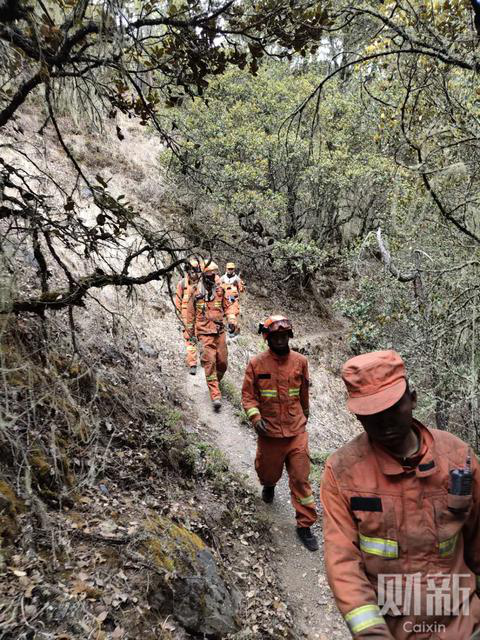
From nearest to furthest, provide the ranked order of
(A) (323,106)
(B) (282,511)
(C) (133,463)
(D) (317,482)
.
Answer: (C) (133,463)
(B) (282,511)
(D) (317,482)
(A) (323,106)

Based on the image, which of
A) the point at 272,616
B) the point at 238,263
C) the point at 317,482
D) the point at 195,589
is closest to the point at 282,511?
the point at 317,482

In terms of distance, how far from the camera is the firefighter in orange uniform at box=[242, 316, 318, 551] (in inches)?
205

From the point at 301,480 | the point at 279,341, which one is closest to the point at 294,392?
the point at 279,341

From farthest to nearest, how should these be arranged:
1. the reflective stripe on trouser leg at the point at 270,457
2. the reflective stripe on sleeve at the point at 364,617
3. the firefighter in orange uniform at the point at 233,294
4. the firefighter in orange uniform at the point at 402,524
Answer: the firefighter in orange uniform at the point at 233,294 → the reflective stripe on trouser leg at the point at 270,457 → the firefighter in orange uniform at the point at 402,524 → the reflective stripe on sleeve at the point at 364,617

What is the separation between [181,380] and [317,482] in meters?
4.12

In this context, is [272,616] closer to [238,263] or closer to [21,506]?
[21,506]

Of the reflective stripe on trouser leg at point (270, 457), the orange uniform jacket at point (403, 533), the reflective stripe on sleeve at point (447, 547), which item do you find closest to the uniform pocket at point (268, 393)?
the reflective stripe on trouser leg at point (270, 457)

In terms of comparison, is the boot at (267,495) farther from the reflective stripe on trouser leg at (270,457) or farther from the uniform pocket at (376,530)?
the uniform pocket at (376,530)

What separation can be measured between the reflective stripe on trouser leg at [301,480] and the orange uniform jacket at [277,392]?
0.54 ft

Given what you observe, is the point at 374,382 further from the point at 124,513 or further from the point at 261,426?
the point at 261,426

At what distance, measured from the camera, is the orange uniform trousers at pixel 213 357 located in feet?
28.3

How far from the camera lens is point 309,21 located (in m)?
3.12

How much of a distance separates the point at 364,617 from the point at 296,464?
3.31 metres

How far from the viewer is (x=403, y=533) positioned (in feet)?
6.95
